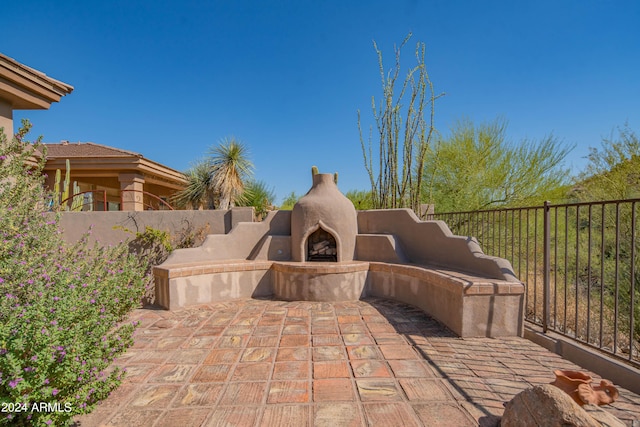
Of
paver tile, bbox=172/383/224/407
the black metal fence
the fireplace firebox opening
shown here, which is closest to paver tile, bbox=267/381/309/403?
paver tile, bbox=172/383/224/407

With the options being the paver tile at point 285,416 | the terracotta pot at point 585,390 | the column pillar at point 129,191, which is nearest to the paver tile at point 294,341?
the paver tile at point 285,416

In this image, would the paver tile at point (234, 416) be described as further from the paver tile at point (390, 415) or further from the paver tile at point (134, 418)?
the paver tile at point (390, 415)

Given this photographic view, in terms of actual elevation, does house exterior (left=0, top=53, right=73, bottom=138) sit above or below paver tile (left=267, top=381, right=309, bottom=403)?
above

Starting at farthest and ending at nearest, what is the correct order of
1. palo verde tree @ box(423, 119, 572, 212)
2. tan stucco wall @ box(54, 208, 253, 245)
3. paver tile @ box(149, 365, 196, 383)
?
palo verde tree @ box(423, 119, 572, 212), tan stucco wall @ box(54, 208, 253, 245), paver tile @ box(149, 365, 196, 383)

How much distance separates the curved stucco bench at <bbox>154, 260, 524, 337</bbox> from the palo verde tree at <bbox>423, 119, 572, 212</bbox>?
454 centimetres

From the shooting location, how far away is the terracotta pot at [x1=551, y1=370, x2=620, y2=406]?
220 centimetres

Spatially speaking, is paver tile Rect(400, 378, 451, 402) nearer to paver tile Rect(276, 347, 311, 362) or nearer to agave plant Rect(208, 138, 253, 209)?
paver tile Rect(276, 347, 311, 362)

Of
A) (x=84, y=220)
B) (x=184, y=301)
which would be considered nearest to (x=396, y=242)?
(x=184, y=301)

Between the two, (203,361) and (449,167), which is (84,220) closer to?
(203,361)

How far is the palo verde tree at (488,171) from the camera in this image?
8812 millimetres

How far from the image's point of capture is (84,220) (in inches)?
248

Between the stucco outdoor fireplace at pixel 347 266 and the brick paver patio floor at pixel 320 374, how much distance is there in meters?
0.44

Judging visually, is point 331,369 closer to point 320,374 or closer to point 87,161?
point 320,374

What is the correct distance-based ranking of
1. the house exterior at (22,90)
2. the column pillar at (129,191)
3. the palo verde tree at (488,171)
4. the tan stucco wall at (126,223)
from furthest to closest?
→ the column pillar at (129,191) < the palo verde tree at (488,171) < the tan stucco wall at (126,223) < the house exterior at (22,90)
